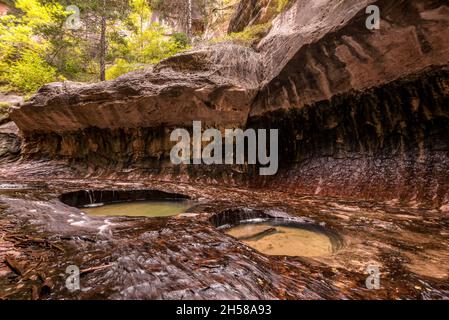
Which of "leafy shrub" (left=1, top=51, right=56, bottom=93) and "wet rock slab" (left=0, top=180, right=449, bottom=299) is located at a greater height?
Result: "leafy shrub" (left=1, top=51, right=56, bottom=93)

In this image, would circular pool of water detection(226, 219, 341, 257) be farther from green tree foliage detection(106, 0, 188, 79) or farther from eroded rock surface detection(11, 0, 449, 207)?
green tree foliage detection(106, 0, 188, 79)

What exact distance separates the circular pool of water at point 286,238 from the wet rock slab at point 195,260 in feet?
0.67

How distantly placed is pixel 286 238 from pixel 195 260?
1707mm

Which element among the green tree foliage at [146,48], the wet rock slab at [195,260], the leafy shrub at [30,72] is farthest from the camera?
the green tree foliage at [146,48]

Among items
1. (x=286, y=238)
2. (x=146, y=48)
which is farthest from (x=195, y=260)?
(x=146, y=48)

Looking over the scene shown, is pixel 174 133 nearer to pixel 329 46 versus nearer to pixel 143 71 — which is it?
pixel 143 71

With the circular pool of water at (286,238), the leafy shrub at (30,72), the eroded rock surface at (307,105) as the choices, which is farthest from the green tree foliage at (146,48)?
the circular pool of water at (286,238)

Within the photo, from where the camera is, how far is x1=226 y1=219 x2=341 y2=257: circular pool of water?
308cm

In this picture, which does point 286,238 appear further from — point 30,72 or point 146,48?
point 30,72

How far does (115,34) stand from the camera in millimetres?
15633

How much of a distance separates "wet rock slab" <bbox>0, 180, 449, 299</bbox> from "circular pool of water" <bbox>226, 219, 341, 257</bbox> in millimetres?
204

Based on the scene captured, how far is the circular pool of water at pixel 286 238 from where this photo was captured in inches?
121

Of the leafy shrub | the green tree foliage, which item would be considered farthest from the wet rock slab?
the leafy shrub

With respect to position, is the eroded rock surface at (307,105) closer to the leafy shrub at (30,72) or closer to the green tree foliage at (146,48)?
the leafy shrub at (30,72)
